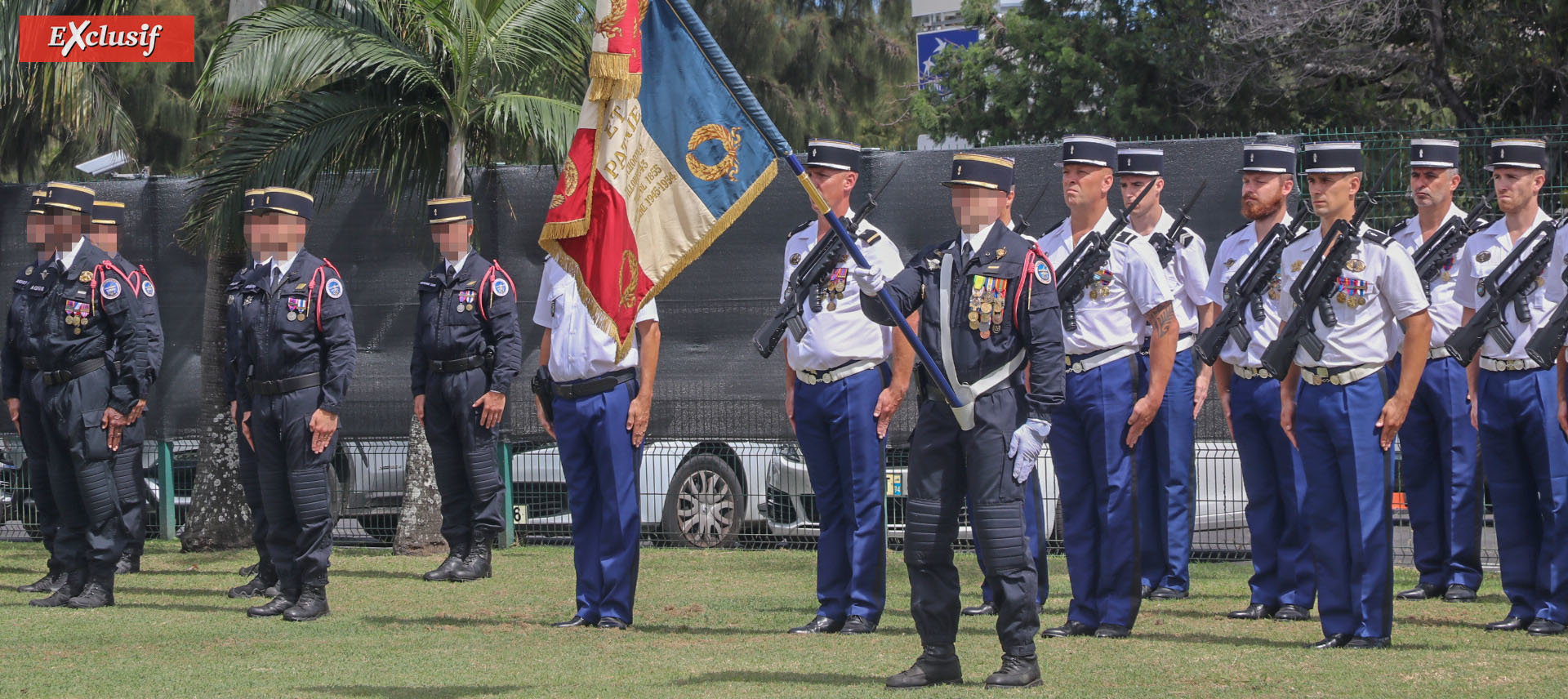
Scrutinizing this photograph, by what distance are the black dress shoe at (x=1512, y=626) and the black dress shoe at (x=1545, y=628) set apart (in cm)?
10

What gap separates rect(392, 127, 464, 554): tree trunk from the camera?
1162 cm

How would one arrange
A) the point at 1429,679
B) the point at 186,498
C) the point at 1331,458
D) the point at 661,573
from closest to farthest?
the point at 1429,679, the point at 1331,458, the point at 661,573, the point at 186,498

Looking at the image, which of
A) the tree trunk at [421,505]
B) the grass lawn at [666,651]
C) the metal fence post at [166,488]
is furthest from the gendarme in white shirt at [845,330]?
the metal fence post at [166,488]

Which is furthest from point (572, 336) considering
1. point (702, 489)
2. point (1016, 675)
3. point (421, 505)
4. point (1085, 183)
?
point (421, 505)

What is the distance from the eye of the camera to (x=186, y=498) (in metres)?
12.8

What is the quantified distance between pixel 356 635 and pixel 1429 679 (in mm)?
4839

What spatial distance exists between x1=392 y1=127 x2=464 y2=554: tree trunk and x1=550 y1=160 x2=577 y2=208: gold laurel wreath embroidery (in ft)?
16.6

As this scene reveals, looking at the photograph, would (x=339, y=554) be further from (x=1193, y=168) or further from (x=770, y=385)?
(x=1193, y=168)

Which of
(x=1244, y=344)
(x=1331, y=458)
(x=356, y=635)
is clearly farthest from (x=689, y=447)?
(x=1331, y=458)

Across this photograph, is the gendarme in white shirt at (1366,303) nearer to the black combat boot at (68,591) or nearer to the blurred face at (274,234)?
the blurred face at (274,234)

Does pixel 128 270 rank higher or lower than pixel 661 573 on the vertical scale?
higher

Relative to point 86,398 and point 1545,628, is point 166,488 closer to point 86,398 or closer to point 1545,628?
point 86,398

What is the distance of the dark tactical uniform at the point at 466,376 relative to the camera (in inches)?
390

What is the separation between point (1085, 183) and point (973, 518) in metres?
2.16
